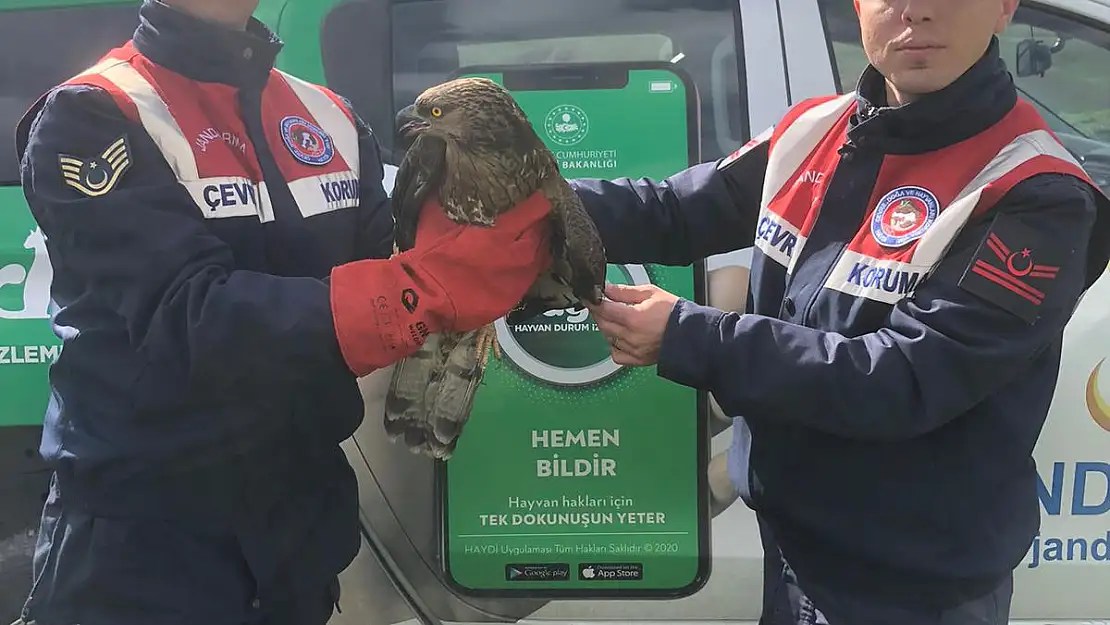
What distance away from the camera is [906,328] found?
4.03 feet

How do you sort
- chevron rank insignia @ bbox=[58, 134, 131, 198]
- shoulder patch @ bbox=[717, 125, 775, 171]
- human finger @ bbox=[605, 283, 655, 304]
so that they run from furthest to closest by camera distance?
shoulder patch @ bbox=[717, 125, 775, 171] < human finger @ bbox=[605, 283, 655, 304] < chevron rank insignia @ bbox=[58, 134, 131, 198]

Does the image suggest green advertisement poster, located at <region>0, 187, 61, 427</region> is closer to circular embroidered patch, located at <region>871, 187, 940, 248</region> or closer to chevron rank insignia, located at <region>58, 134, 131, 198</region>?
chevron rank insignia, located at <region>58, 134, 131, 198</region>

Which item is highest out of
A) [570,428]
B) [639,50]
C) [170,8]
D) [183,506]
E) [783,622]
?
[170,8]

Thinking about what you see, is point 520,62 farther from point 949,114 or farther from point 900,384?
point 900,384

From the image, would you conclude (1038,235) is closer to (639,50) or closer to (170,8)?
(639,50)

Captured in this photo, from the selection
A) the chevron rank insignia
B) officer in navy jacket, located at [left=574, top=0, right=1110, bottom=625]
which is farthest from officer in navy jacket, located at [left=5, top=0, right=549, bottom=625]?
officer in navy jacket, located at [left=574, top=0, right=1110, bottom=625]

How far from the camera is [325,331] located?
3.79 feet

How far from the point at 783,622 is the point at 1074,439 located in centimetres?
81

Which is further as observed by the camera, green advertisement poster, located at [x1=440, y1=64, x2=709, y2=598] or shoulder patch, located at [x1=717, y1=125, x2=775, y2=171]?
green advertisement poster, located at [x1=440, y1=64, x2=709, y2=598]

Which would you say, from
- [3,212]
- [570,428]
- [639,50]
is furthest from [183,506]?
[639,50]

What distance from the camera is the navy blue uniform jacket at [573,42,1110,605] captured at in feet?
3.98

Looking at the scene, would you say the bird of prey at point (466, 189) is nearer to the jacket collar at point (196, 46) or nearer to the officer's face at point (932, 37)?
the jacket collar at point (196, 46)

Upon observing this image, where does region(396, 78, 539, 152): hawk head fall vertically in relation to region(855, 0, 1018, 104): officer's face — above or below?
below

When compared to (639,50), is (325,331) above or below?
below
